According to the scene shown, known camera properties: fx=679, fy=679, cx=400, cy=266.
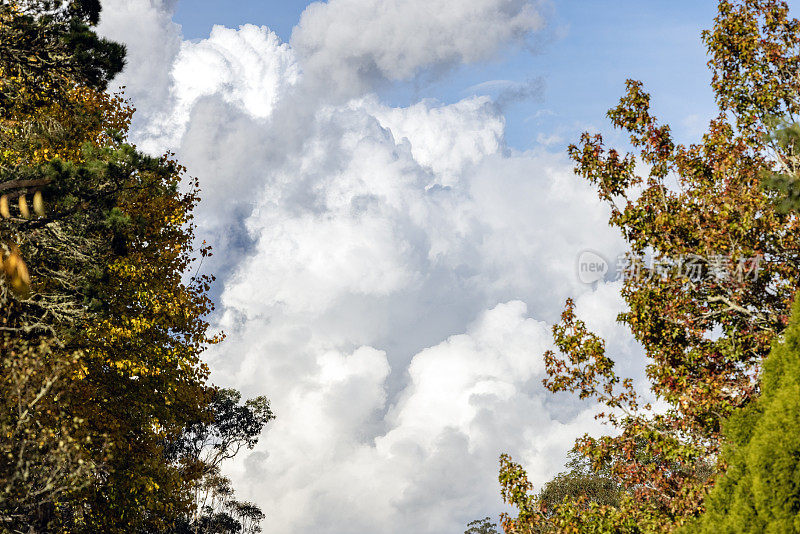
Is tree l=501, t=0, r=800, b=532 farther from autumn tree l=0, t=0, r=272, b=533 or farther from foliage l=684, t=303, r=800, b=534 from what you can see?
autumn tree l=0, t=0, r=272, b=533

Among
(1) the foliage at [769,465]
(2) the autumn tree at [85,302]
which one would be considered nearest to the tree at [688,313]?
(1) the foliage at [769,465]

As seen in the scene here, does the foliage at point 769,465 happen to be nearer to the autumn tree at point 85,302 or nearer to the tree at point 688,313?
the tree at point 688,313

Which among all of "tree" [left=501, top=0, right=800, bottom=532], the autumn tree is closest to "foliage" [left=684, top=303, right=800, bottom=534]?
"tree" [left=501, top=0, right=800, bottom=532]

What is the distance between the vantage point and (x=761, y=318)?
11438mm

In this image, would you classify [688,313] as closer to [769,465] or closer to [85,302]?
[769,465]

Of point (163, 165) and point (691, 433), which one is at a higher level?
point (163, 165)

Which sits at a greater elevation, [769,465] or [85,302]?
[85,302]

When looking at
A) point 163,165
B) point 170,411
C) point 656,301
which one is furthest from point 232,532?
point 656,301

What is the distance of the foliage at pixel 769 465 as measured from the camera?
7.95 m

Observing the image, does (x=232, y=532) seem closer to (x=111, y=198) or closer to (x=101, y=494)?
(x=101, y=494)

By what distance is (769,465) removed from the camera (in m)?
8.07

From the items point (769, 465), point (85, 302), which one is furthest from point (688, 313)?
point (85, 302)

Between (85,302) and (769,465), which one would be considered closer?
(769,465)

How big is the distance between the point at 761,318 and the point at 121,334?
45.6 ft
